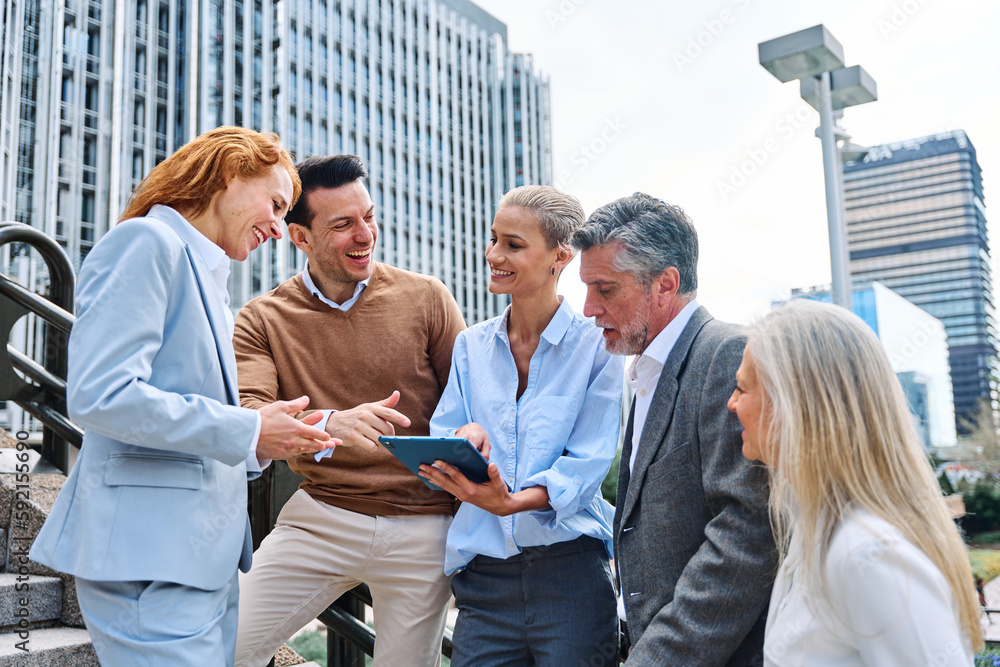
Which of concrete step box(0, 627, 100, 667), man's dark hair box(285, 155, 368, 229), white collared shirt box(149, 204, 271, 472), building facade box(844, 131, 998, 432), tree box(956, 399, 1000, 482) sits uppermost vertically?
building facade box(844, 131, 998, 432)

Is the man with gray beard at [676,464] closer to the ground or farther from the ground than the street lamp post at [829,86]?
closer to the ground

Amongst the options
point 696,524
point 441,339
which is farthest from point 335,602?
point 696,524

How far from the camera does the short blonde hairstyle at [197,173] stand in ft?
6.62

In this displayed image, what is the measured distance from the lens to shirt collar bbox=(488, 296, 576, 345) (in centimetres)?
253

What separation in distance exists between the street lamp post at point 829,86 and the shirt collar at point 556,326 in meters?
3.40

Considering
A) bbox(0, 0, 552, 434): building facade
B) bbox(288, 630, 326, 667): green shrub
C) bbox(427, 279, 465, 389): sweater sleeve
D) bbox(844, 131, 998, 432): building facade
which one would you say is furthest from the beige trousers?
bbox(0, 0, 552, 434): building facade

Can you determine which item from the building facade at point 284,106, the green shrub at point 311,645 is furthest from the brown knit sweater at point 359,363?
the building facade at point 284,106

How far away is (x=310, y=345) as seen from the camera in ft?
9.12

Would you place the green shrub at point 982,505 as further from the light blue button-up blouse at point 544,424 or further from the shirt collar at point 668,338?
the shirt collar at point 668,338

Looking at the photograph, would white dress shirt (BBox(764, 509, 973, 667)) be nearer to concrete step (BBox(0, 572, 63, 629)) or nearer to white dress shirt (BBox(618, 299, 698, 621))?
white dress shirt (BBox(618, 299, 698, 621))

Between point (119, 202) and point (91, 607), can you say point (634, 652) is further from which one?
point (119, 202)

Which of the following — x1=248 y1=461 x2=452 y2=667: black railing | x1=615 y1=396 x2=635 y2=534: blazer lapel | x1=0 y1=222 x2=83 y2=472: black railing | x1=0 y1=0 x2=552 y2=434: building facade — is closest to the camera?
x1=615 y1=396 x2=635 y2=534: blazer lapel

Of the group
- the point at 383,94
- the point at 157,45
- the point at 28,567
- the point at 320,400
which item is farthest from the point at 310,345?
the point at 383,94

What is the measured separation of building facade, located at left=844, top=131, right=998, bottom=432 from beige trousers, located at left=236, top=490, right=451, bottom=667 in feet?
82.3
